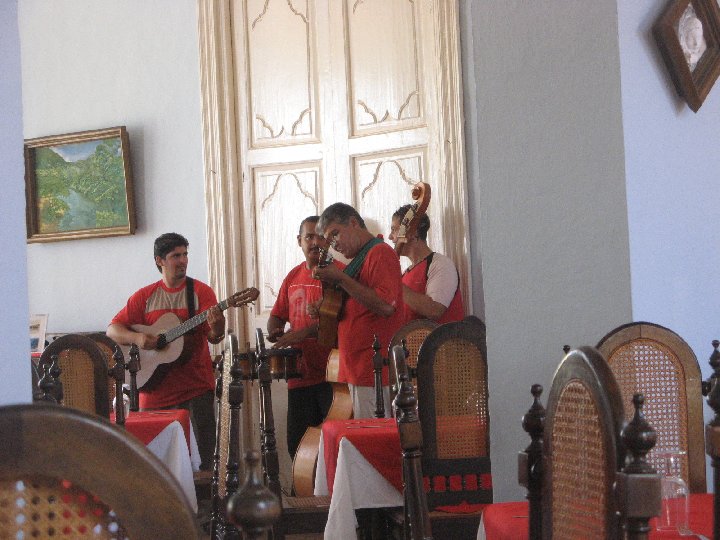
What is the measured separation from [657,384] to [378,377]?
1910 mm

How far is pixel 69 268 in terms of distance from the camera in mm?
7891

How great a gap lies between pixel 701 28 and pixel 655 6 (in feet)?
0.96

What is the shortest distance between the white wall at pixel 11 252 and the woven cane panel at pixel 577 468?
3.31ft

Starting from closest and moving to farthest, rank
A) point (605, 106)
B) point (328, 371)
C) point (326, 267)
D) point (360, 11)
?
point (605, 106) < point (326, 267) < point (328, 371) < point (360, 11)

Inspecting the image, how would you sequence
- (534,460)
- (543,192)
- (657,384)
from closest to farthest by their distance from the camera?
(534,460)
(657,384)
(543,192)

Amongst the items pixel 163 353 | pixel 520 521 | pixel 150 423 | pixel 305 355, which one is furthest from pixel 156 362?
pixel 520 521

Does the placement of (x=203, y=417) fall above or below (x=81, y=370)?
below

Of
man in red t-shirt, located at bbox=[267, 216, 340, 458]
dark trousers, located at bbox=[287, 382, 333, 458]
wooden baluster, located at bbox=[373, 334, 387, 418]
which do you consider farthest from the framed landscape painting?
wooden baluster, located at bbox=[373, 334, 387, 418]

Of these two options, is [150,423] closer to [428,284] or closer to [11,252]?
[428,284]

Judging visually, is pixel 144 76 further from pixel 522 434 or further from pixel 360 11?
pixel 522 434

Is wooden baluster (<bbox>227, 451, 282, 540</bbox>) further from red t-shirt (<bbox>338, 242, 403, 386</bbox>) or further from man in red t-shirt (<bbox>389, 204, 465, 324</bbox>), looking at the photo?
man in red t-shirt (<bbox>389, 204, 465, 324</bbox>)

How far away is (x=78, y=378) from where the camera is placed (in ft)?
15.7

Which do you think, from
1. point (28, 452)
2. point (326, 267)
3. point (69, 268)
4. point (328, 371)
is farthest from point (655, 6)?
point (69, 268)

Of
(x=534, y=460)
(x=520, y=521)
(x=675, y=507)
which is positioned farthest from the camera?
(x=520, y=521)
